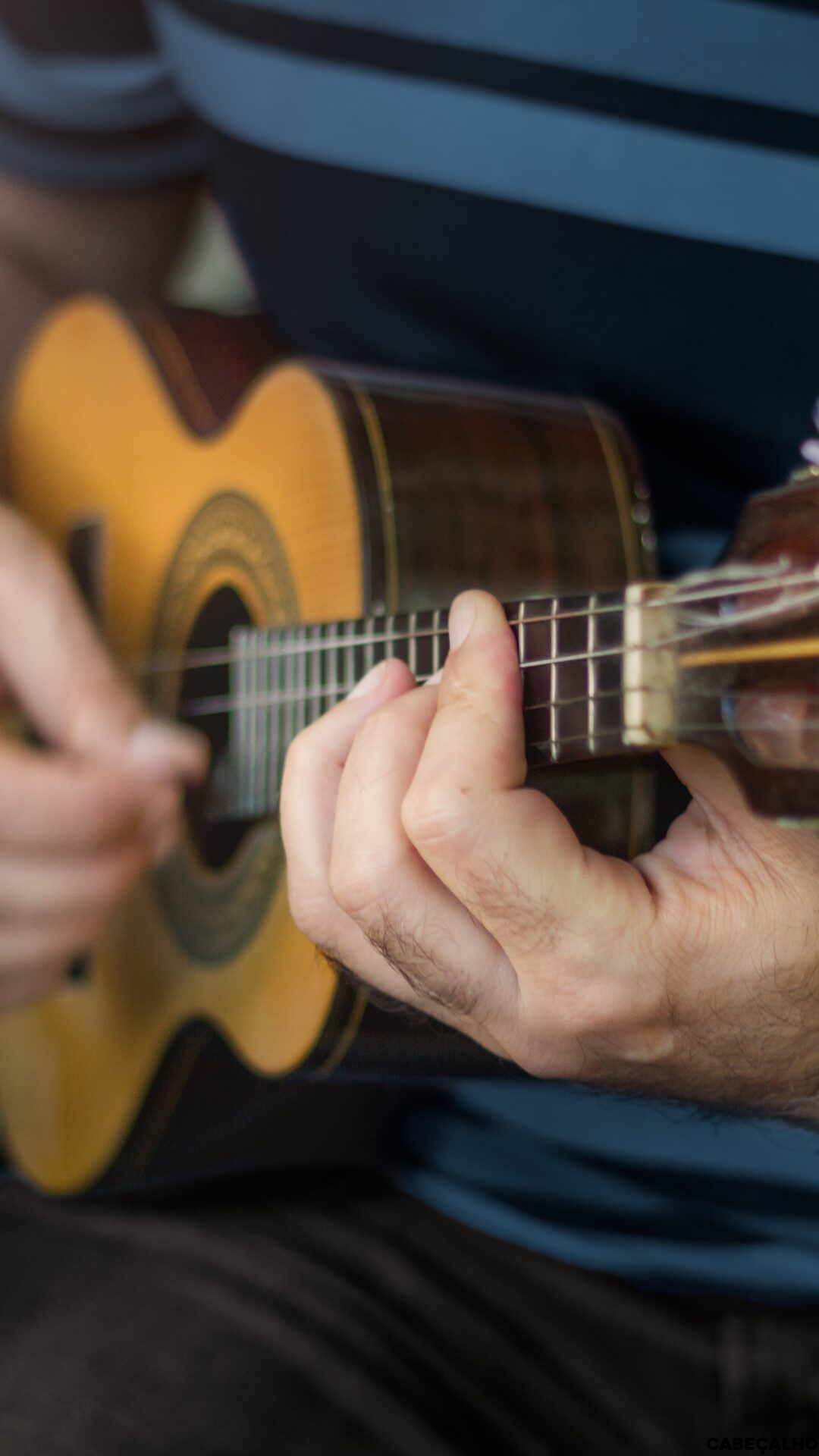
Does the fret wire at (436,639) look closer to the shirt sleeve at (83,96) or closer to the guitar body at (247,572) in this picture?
the guitar body at (247,572)

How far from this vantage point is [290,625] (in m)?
0.47

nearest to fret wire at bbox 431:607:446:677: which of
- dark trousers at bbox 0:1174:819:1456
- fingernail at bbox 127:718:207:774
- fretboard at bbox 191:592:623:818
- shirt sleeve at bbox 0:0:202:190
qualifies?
fretboard at bbox 191:592:623:818

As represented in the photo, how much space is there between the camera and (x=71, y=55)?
0.75 m

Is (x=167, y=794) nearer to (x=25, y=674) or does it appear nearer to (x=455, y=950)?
(x=25, y=674)

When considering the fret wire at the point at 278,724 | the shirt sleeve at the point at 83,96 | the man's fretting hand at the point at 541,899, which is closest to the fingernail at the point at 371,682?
the man's fretting hand at the point at 541,899

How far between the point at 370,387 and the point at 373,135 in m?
0.16

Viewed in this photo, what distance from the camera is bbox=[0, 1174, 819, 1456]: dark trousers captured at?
1.66 feet

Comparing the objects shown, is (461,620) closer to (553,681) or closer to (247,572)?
(553,681)

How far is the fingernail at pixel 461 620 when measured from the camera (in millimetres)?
319

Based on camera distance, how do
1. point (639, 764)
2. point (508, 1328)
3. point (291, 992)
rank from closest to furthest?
point (639, 764) < point (291, 992) < point (508, 1328)

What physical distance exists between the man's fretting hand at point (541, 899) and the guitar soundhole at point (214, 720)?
151 millimetres

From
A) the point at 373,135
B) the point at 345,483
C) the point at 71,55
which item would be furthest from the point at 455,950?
the point at 71,55

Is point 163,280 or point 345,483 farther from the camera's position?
point 163,280

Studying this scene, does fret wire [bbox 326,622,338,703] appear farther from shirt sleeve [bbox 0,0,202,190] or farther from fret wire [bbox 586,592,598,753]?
shirt sleeve [bbox 0,0,202,190]
